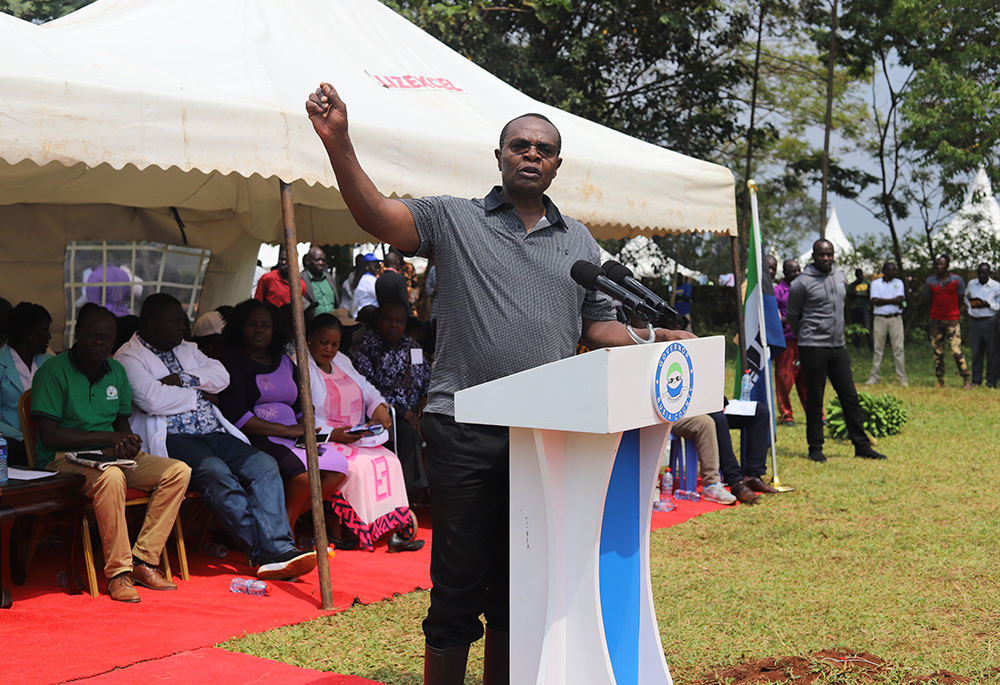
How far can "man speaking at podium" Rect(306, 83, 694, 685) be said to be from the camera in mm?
2738

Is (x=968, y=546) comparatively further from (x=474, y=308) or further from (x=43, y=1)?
(x=43, y=1)

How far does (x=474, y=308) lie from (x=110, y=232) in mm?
6162

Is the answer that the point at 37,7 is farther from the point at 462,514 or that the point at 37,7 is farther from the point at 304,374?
the point at 462,514

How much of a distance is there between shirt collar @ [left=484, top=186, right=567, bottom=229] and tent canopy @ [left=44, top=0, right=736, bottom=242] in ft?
7.10

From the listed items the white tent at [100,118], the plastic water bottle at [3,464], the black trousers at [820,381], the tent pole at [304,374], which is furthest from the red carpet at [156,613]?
the black trousers at [820,381]

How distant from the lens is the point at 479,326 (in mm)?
2768

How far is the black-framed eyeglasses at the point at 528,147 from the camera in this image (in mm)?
2805

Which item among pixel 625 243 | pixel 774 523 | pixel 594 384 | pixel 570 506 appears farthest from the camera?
pixel 625 243

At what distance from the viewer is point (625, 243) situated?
71.2 feet

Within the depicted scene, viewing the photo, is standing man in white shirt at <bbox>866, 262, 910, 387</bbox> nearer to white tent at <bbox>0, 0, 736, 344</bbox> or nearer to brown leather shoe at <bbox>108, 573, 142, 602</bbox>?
white tent at <bbox>0, 0, 736, 344</bbox>

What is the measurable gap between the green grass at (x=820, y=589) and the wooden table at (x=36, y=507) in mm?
1301

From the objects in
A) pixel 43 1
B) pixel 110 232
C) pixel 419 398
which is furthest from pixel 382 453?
pixel 43 1

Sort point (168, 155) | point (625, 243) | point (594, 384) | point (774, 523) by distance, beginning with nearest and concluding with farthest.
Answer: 1. point (594, 384)
2. point (168, 155)
3. point (774, 523)
4. point (625, 243)

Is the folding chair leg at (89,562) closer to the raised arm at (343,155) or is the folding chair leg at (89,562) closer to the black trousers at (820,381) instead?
the raised arm at (343,155)
